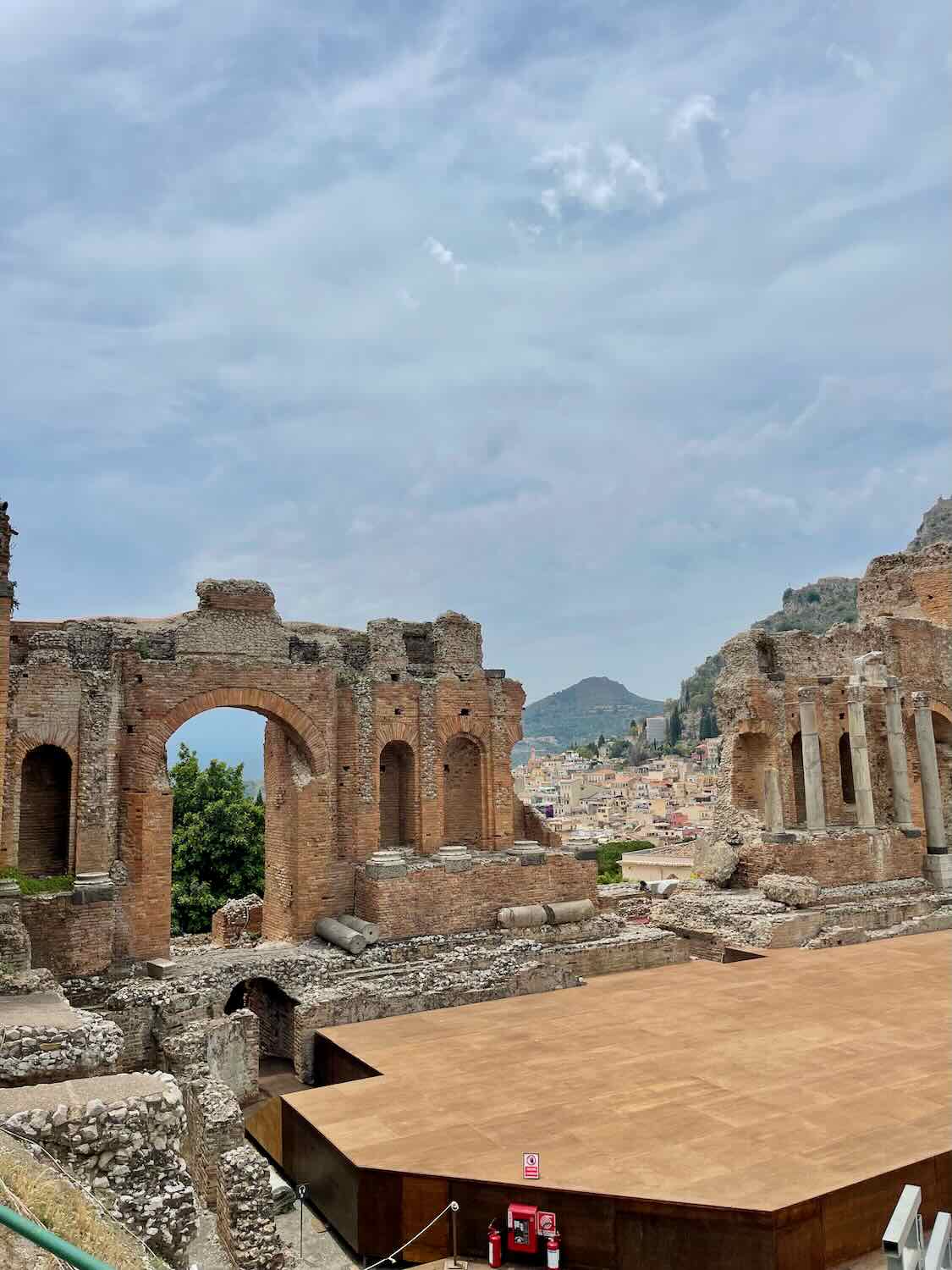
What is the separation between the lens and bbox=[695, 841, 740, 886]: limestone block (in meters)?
23.1

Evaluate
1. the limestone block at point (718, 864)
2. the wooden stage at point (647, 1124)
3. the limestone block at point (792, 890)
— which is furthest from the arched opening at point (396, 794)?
the limestone block at point (792, 890)

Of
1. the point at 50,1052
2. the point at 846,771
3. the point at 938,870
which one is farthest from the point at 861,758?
the point at 50,1052

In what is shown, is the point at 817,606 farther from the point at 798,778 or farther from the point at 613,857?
the point at 798,778

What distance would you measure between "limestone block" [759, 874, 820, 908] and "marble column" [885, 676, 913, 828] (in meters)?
5.29

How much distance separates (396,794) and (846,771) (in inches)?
609

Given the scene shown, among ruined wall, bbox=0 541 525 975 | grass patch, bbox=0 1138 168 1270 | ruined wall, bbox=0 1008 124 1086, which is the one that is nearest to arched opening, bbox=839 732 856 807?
ruined wall, bbox=0 541 525 975

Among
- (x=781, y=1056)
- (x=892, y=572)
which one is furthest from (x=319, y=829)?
(x=892, y=572)

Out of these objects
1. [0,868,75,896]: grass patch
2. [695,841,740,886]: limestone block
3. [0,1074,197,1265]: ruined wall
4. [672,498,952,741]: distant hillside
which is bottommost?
[0,1074,197,1265]: ruined wall

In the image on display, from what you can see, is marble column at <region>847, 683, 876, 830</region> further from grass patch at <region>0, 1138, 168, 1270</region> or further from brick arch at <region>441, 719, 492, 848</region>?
grass patch at <region>0, 1138, 168, 1270</region>

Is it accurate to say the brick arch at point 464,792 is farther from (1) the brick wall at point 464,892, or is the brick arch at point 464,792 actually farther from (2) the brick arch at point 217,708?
(2) the brick arch at point 217,708

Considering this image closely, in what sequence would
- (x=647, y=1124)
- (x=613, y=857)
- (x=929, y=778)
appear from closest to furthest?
(x=647, y=1124), (x=929, y=778), (x=613, y=857)

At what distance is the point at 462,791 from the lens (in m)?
21.4

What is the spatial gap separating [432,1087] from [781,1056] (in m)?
4.41

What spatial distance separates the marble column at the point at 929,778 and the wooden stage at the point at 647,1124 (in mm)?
11412
